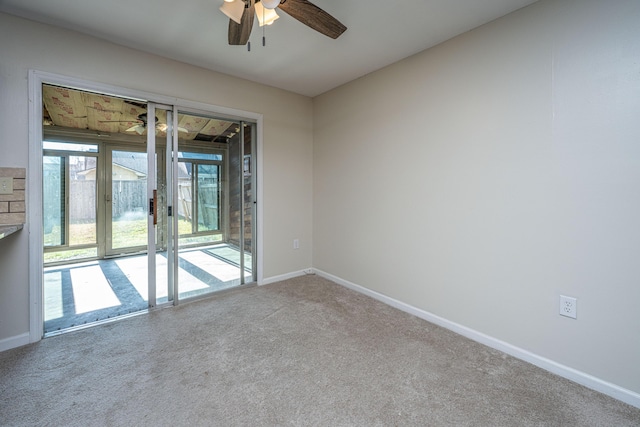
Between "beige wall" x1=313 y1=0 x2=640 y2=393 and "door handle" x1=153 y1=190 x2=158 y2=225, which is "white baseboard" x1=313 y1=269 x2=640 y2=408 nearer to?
"beige wall" x1=313 y1=0 x2=640 y2=393

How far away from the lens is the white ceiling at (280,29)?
6.35 feet

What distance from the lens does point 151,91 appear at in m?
2.64

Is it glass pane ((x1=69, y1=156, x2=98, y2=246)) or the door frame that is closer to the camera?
the door frame

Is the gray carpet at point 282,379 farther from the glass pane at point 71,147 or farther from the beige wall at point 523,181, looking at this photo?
the glass pane at point 71,147

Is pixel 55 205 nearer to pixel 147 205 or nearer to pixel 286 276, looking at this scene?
pixel 147 205

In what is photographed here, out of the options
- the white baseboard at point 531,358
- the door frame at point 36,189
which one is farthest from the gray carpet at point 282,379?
the door frame at point 36,189

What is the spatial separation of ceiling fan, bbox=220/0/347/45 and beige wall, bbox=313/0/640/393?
1.24 metres

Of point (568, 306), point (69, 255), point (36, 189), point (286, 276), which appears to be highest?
point (36, 189)

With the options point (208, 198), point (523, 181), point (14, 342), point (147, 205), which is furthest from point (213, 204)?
point (523, 181)

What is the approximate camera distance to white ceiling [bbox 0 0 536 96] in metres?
1.94

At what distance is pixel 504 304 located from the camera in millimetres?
2074

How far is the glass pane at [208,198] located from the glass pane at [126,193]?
2642 millimetres

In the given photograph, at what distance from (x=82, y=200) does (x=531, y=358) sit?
6.38 m

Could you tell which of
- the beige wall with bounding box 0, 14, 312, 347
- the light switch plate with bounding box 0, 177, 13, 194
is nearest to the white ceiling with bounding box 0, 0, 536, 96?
the beige wall with bounding box 0, 14, 312, 347
